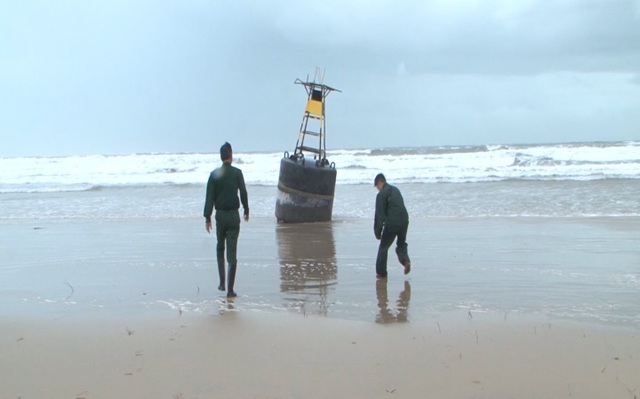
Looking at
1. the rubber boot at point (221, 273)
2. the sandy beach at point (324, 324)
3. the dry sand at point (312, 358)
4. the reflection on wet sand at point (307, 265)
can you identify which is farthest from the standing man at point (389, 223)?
the dry sand at point (312, 358)

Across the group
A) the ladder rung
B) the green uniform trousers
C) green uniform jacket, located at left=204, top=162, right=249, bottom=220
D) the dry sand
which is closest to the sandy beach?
the dry sand

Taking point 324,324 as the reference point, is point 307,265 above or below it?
below

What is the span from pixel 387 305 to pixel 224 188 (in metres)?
2.15

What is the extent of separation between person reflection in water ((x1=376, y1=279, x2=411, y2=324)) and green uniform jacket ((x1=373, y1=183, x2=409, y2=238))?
74cm

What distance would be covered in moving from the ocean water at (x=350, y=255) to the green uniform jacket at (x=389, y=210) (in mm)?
700

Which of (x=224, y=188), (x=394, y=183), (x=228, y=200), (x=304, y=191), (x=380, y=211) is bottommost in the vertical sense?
(x=394, y=183)

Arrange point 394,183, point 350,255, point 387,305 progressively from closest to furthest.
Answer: point 387,305 < point 350,255 < point 394,183

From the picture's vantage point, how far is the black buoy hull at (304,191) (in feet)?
46.1

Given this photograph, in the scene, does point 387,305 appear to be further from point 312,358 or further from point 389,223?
point 312,358

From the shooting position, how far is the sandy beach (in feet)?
13.5

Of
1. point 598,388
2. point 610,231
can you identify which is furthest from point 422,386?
point 610,231

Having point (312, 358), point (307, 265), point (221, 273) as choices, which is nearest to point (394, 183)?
point (307, 265)

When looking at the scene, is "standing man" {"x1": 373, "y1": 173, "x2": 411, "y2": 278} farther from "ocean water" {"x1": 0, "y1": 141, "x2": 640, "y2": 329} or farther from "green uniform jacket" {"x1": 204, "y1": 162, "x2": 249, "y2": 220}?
"green uniform jacket" {"x1": 204, "y1": 162, "x2": 249, "y2": 220}

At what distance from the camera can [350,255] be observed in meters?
9.91
